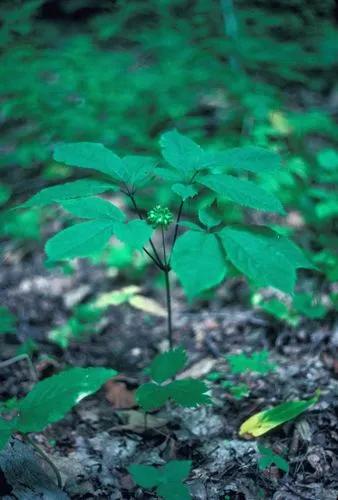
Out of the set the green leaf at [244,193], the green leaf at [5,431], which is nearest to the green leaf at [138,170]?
the green leaf at [244,193]

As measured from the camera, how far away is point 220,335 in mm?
2594

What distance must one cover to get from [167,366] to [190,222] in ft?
1.94

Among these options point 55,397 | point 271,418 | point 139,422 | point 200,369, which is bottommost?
point 200,369

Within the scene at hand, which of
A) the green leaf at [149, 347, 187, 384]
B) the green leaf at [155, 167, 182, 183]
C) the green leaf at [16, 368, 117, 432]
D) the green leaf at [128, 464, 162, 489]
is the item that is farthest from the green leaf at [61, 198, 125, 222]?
the green leaf at [128, 464, 162, 489]

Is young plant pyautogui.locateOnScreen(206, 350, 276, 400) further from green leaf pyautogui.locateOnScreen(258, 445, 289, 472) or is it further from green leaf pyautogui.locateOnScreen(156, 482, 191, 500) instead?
green leaf pyautogui.locateOnScreen(156, 482, 191, 500)

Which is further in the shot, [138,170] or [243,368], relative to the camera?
[243,368]

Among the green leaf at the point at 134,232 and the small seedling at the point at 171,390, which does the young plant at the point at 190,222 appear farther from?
the small seedling at the point at 171,390

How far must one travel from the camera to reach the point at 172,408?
2025 millimetres

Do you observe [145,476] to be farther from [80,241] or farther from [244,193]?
[244,193]

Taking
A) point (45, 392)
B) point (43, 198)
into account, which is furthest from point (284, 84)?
point (45, 392)

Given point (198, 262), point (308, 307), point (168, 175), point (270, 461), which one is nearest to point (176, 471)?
point (270, 461)

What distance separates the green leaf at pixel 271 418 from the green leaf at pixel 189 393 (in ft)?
0.92

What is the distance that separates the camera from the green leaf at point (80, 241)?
1.21 metres

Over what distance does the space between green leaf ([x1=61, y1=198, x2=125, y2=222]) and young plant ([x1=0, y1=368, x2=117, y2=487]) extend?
507 mm
